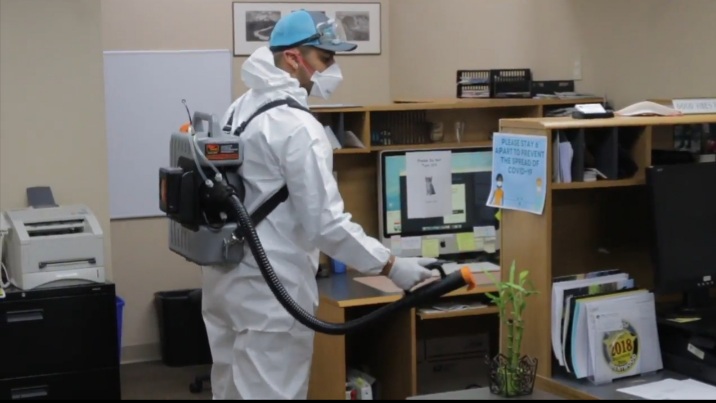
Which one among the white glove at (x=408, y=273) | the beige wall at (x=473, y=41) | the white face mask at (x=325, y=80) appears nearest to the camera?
the white glove at (x=408, y=273)

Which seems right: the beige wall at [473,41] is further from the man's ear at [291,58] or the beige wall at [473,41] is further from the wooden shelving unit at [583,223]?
the man's ear at [291,58]

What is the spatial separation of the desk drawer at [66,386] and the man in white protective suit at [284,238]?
1.05m

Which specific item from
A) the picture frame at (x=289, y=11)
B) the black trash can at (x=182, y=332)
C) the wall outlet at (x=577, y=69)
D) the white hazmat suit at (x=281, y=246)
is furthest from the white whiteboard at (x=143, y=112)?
the white hazmat suit at (x=281, y=246)

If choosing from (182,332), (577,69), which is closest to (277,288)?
(577,69)

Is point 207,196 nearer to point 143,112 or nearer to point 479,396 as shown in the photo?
point 479,396

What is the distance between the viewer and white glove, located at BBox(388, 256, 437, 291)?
9.14 ft

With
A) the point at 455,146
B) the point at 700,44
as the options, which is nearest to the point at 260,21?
the point at 455,146

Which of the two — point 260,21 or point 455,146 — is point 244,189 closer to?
point 455,146

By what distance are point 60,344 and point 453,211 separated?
5.66 feet

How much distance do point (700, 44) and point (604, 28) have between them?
71 centimetres

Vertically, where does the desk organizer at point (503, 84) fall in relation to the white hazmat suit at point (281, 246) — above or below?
above

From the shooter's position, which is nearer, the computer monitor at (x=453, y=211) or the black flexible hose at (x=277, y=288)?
the black flexible hose at (x=277, y=288)

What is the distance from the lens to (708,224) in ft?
9.32

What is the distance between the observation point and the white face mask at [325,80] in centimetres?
311
